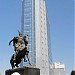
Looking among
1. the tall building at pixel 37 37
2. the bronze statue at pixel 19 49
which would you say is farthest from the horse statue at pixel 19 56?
the tall building at pixel 37 37

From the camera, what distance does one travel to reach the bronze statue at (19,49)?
68.9 ft

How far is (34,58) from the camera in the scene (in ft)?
591

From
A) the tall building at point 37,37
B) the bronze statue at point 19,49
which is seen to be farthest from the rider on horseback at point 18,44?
the tall building at point 37,37

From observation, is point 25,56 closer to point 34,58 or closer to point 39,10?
point 34,58

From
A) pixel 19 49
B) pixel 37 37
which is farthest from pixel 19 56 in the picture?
pixel 37 37

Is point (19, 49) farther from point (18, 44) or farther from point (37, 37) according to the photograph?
point (37, 37)

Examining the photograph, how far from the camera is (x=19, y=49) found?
21.1m

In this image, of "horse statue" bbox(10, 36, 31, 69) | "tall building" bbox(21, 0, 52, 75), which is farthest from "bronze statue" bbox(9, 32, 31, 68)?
"tall building" bbox(21, 0, 52, 75)

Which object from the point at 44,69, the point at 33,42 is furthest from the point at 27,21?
the point at 44,69

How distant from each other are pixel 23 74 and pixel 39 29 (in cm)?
17076

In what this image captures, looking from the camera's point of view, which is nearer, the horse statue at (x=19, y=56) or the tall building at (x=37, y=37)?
the horse statue at (x=19, y=56)

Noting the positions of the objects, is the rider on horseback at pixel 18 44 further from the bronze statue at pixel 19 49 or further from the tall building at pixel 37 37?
the tall building at pixel 37 37

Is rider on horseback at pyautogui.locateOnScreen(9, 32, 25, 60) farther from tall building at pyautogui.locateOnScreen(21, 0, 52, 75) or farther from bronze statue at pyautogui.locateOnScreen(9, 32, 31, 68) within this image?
tall building at pyautogui.locateOnScreen(21, 0, 52, 75)

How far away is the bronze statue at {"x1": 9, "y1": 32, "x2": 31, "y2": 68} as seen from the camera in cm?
2099
